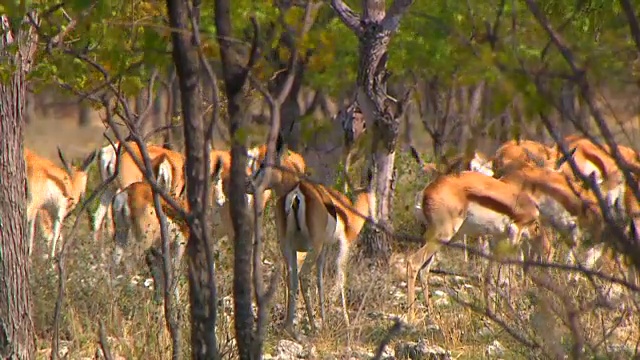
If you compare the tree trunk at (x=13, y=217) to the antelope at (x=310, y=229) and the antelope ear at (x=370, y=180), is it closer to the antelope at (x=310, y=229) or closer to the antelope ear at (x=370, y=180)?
the antelope at (x=310, y=229)

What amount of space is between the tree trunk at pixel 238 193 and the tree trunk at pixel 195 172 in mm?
90

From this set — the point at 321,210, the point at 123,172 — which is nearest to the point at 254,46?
the point at 321,210

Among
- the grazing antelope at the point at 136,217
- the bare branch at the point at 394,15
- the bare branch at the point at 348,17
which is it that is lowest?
the grazing antelope at the point at 136,217

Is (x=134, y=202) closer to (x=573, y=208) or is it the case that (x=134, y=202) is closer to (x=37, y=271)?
(x=37, y=271)

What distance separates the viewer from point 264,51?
3904mm

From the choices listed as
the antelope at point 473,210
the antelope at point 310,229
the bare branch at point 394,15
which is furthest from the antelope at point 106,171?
the bare branch at point 394,15

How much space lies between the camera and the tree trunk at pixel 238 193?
3748 millimetres

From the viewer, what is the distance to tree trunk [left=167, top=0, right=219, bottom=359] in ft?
12.5

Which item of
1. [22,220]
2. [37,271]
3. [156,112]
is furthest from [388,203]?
[156,112]

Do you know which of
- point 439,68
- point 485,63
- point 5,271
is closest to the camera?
point 485,63

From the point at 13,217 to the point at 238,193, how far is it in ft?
6.29

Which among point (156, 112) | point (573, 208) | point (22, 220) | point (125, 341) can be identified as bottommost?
point (125, 341)

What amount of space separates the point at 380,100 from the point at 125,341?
156 inches

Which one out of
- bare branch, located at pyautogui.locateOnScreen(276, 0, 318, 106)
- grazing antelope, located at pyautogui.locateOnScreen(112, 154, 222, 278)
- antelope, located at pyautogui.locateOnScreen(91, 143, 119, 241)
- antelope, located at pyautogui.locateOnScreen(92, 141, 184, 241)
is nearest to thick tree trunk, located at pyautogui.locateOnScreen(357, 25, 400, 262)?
grazing antelope, located at pyautogui.locateOnScreen(112, 154, 222, 278)
